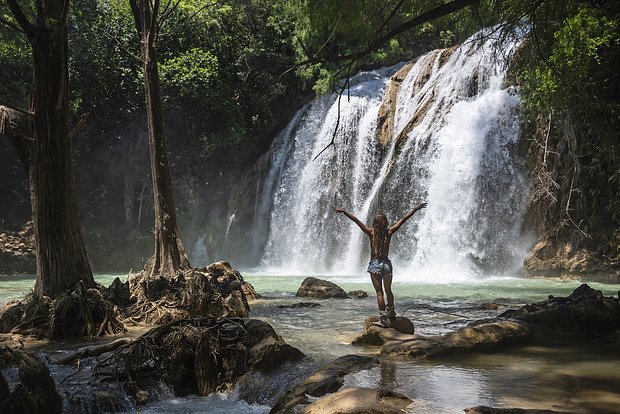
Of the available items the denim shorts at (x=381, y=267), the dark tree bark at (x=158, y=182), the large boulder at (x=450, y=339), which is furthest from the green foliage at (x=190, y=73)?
the large boulder at (x=450, y=339)

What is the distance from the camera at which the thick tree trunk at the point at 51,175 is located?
9.20 meters

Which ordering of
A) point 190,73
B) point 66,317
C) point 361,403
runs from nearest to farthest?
point 361,403, point 66,317, point 190,73

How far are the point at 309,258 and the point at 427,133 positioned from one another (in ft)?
21.9

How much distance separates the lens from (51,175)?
9.27 meters

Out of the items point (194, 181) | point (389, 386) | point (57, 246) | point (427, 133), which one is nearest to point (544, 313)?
point (389, 386)

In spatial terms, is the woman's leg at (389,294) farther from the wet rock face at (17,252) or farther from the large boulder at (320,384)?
the wet rock face at (17,252)

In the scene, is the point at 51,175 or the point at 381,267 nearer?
the point at 381,267

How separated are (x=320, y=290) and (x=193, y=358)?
7.63m

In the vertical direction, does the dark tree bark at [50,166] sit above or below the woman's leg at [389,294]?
above

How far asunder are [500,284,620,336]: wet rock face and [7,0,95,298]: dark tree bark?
6.61m

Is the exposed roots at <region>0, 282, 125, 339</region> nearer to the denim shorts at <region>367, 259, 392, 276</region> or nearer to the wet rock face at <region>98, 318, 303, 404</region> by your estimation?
the wet rock face at <region>98, 318, 303, 404</region>

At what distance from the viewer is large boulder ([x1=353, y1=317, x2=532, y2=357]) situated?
6.84 meters

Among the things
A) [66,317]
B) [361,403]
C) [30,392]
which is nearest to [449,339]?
[361,403]

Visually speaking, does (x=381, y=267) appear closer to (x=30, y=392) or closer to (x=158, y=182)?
(x=30, y=392)
